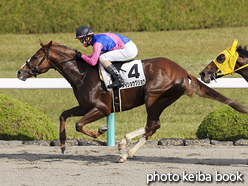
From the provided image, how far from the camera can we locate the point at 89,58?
550 centimetres

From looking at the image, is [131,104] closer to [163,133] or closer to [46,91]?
[163,133]

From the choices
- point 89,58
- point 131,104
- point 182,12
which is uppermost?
point 182,12

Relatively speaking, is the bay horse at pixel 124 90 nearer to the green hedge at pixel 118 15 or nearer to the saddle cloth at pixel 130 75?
the saddle cloth at pixel 130 75

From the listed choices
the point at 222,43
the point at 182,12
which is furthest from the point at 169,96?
the point at 182,12

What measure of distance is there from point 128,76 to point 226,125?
2.19 meters

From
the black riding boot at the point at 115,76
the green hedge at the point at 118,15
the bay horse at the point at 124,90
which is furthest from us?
the green hedge at the point at 118,15

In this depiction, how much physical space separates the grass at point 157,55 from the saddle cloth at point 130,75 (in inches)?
101

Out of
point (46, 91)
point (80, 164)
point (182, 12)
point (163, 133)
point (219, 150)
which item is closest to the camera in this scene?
point (80, 164)

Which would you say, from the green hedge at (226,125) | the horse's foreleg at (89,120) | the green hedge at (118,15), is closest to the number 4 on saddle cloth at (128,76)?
the horse's foreleg at (89,120)

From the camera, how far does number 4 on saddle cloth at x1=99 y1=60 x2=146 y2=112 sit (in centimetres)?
547

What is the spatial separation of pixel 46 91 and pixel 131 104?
6.66m

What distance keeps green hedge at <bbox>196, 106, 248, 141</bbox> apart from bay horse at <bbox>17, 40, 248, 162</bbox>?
121 cm

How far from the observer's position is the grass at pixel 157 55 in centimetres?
906

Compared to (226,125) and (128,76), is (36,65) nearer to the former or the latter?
(128,76)
